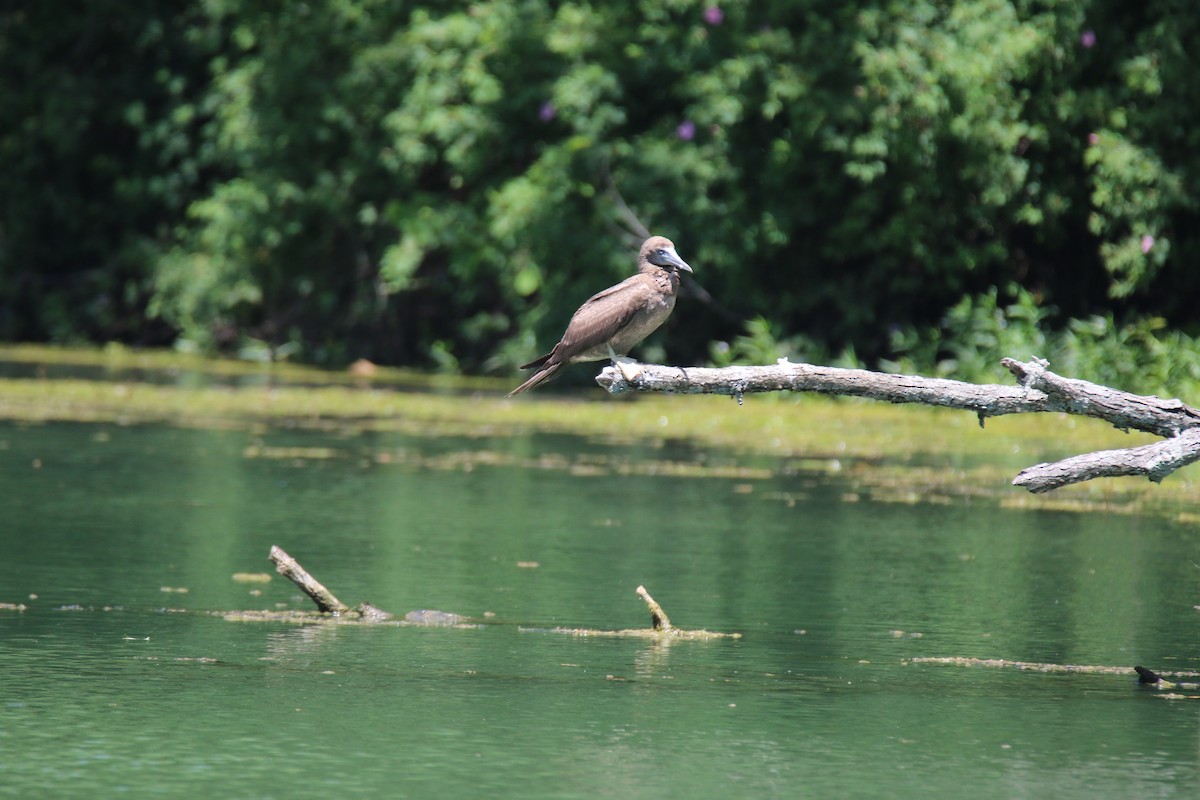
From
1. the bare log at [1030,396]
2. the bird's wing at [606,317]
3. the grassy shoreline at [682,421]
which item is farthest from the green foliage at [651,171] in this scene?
the bare log at [1030,396]

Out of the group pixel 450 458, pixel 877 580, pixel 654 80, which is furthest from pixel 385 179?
pixel 877 580

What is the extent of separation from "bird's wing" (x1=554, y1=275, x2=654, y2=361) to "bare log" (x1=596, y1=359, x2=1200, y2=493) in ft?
3.23

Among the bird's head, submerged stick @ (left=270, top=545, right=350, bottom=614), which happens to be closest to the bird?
the bird's head

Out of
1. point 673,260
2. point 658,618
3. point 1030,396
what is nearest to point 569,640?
point 658,618

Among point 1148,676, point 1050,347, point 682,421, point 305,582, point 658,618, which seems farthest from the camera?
point 1050,347

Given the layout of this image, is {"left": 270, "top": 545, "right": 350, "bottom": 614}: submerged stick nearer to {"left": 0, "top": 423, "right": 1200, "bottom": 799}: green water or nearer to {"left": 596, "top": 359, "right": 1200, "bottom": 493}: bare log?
{"left": 0, "top": 423, "right": 1200, "bottom": 799}: green water

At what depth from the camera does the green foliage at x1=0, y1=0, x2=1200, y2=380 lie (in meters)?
14.8

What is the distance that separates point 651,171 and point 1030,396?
10879 mm

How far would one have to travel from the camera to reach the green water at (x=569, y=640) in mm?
4793

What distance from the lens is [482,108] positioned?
1727 cm

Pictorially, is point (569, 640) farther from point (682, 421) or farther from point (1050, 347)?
point (1050, 347)

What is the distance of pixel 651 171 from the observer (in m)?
16.2

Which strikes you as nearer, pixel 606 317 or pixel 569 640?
pixel 569 640

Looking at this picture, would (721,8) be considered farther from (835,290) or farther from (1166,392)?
(1166,392)
